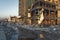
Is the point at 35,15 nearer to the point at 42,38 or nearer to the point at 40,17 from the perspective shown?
the point at 40,17

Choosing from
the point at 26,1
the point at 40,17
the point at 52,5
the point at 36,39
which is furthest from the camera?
the point at 26,1

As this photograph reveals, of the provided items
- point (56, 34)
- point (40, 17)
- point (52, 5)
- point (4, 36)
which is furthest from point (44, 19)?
point (4, 36)

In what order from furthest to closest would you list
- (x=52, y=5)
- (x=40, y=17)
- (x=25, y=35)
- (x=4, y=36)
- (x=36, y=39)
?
1. (x=52, y=5)
2. (x=40, y=17)
3. (x=25, y=35)
4. (x=36, y=39)
5. (x=4, y=36)

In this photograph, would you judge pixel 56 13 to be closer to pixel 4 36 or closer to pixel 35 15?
pixel 35 15

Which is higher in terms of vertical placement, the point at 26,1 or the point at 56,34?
the point at 26,1

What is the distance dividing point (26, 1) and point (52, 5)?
11745 millimetres

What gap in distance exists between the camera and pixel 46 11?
22812 mm

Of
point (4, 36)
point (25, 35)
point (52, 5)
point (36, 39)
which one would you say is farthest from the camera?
point (52, 5)

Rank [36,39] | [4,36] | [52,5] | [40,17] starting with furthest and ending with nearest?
[52,5]
[40,17]
[36,39]
[4,36]

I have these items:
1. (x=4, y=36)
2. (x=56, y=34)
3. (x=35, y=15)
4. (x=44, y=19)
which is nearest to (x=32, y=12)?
(x=35, y=15)

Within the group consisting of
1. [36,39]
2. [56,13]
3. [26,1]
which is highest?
[26,1]

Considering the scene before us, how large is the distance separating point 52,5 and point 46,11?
1436mm

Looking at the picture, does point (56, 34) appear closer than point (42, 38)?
No

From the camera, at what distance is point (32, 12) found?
2467 centimetres
